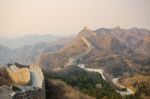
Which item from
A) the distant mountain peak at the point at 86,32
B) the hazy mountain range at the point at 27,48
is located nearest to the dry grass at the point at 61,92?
the hazy mountain range at the point at 27,48

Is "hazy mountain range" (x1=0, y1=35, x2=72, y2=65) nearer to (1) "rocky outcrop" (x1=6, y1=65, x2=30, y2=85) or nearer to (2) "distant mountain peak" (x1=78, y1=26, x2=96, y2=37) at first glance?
(2) "distant mountain peak" (x1=78, y1=26, x2=96, y2=37)

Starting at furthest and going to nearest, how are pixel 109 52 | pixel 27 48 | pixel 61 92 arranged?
1. pixel 27 48
2. pixel 109 52
3. pixel 61 92

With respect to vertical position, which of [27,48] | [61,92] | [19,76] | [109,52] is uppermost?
[19,76]

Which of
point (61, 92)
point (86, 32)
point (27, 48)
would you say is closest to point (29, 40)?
point (27, 48)

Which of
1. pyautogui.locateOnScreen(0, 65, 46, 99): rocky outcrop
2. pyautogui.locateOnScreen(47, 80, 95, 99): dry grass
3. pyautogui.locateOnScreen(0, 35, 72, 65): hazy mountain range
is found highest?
pyautogui.locateOnScreen(0, 65, 46, 99): rocky outcrop

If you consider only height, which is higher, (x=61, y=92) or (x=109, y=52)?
(x=61, y=92)

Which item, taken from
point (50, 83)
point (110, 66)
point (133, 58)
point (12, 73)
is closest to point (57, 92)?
point (50, 83)

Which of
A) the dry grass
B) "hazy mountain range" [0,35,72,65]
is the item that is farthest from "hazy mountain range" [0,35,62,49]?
the dry grass

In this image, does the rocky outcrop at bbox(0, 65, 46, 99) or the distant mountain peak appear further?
the distant mountain peak

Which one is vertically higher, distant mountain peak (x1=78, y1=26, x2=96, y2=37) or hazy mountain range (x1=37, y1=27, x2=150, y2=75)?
distant mountain peak (x1=78, y1=26, x2=96, y2=37)

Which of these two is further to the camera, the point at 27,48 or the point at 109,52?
the point at 27,48

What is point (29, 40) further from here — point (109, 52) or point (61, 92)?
point (61, 92)
